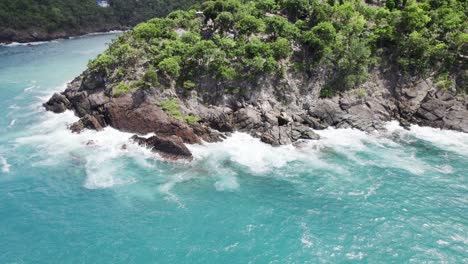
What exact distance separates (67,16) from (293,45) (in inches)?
4793

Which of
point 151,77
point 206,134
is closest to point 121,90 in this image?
point 151,77

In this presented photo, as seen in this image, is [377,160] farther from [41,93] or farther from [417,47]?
[41,93]

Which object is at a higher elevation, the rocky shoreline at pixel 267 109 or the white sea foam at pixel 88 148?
the rocky shoreline at pixel 267 109

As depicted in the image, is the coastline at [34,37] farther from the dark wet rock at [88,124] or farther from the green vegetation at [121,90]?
the green vegetation at [121,90]

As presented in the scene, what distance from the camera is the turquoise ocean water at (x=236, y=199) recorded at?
3472cm

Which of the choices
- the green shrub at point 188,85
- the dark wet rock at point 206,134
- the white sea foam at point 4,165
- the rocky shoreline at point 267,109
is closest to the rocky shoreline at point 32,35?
the rocky shoreline at point 267,109

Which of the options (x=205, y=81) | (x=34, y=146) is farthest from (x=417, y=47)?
(x=34, y=146)

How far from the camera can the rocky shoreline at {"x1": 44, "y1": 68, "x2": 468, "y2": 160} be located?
184ft

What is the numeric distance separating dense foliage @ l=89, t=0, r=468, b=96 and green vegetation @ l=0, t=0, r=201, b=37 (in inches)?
3669

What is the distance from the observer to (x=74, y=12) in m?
158

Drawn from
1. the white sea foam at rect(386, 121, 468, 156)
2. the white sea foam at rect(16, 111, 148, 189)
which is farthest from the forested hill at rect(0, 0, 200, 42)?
the white sea foam at rect(386, 121, 468, 156)

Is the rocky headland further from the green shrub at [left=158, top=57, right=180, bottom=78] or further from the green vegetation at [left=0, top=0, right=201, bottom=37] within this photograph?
the green vegetation at [left=0, top=0, right=201, bottom=37]

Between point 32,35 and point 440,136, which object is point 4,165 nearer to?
point 440,136

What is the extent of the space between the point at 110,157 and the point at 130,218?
1443 centimetres
